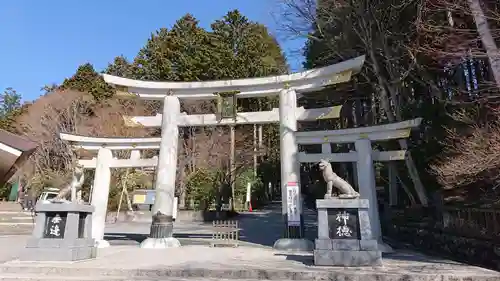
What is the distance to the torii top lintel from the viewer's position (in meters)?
10.3

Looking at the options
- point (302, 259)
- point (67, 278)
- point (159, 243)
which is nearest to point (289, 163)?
point (302, 259)

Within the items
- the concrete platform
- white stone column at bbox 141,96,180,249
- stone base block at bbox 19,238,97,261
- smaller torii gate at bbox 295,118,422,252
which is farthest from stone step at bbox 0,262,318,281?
smaller torii gate at bbox 295,118,422,252

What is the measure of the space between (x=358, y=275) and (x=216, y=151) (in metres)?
18.9

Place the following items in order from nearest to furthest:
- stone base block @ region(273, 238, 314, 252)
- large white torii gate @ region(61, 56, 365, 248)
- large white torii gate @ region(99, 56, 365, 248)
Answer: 1. stone base block @ region(273, 238, 314, 252)
2. large white torii gate @ region(99, 56, 365, 248)
3. large white torii gate @ region(61, 56, 365, 248)

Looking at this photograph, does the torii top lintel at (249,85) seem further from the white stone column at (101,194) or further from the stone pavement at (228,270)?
the stone pavement at (228,270)

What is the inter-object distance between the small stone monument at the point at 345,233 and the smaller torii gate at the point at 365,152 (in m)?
2.49

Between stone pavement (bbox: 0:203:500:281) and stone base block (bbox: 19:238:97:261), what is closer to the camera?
stone pavement (bbox: 0:203:500:281)

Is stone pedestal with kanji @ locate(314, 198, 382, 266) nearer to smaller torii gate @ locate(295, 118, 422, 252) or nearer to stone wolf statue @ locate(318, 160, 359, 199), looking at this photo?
stone wolf statue @ locate(318, 160, 359, 199)

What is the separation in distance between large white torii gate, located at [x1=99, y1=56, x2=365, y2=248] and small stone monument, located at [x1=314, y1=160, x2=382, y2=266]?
2.55m

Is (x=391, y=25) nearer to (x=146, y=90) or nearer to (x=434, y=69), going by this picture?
(x=434, y=69)

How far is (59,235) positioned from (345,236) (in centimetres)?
620

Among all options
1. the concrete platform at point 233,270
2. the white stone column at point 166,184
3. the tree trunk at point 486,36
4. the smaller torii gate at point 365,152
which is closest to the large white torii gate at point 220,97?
the white stone column at point 166,184

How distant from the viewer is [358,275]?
5.89m

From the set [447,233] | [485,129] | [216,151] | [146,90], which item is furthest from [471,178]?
[216,151]
